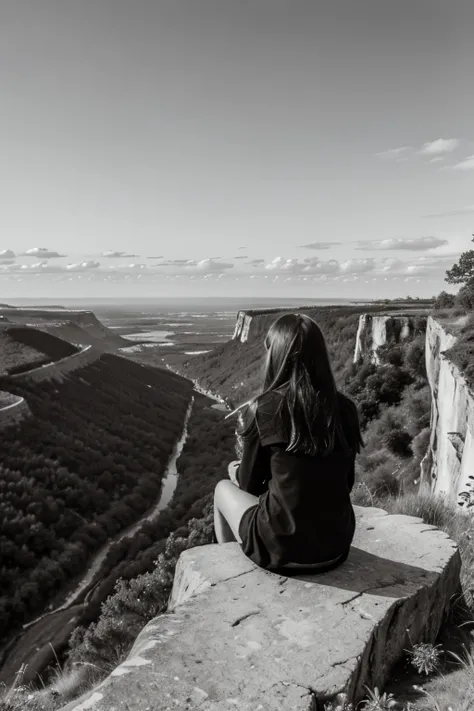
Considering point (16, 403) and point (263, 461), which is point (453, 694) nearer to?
point (263, 461)

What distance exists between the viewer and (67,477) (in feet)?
111

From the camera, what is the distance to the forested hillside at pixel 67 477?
24.7 metres

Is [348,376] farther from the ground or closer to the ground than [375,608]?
closer to the ground

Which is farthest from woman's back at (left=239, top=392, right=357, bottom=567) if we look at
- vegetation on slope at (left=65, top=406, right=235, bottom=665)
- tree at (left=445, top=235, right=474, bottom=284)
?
tree at (left=445, top=235, right=474, bottom=284)

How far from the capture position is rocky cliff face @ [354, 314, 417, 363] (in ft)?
123

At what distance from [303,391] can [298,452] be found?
0.42 metres

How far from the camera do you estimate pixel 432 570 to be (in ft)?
14.0

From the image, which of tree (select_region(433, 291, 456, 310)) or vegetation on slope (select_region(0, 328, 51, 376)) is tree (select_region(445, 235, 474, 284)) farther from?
vegetation on slope (select_region(0, 328, 51, 376))

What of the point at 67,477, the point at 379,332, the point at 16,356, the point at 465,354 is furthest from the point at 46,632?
the point at 16,356

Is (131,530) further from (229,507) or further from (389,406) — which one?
(229,507)

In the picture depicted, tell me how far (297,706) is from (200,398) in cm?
7834

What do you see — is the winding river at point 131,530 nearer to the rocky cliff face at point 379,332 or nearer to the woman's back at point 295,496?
the rocky cliff face at point 379,332

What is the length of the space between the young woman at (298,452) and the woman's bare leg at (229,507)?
0.21 m

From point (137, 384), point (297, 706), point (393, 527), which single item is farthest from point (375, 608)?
point (137, 384)
